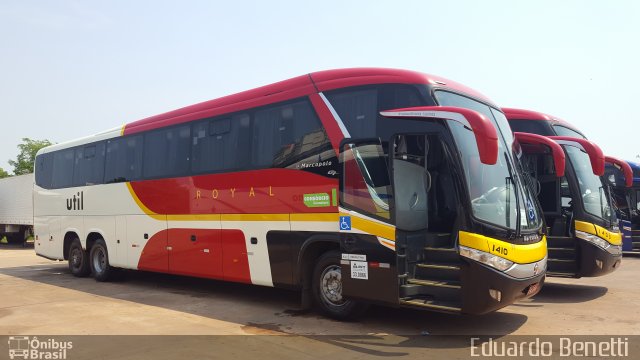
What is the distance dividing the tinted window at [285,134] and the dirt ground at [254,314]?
8.52 feet

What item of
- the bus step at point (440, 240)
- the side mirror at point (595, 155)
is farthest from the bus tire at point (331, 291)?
the side mirror at point (595, 155)

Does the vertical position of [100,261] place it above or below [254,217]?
below

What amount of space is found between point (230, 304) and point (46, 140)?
61074 millimetres

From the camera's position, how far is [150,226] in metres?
11.7

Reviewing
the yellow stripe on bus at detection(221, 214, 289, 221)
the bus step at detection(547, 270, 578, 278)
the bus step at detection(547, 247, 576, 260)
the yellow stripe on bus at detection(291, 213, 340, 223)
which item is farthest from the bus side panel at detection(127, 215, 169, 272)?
the bus step at detection(547, 247, 576, 260)

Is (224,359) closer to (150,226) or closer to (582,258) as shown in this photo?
(150,226)

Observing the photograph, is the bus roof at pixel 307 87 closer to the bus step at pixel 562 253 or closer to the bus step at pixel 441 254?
the bus step at pixel 441 254

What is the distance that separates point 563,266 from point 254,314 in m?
6.19

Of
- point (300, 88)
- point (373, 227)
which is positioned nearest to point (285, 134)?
point (300, 88)

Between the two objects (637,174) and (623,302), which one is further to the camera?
(637,174)

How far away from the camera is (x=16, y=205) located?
89.7 feet

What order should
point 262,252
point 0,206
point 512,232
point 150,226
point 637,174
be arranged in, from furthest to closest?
point 0,206 < point 637,174 < point 150,226 < point 262,252 < point 512,232

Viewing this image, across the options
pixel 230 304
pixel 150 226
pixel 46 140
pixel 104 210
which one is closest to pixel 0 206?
pixel 104 210

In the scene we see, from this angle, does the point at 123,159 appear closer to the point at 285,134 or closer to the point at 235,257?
the point at 235,257
